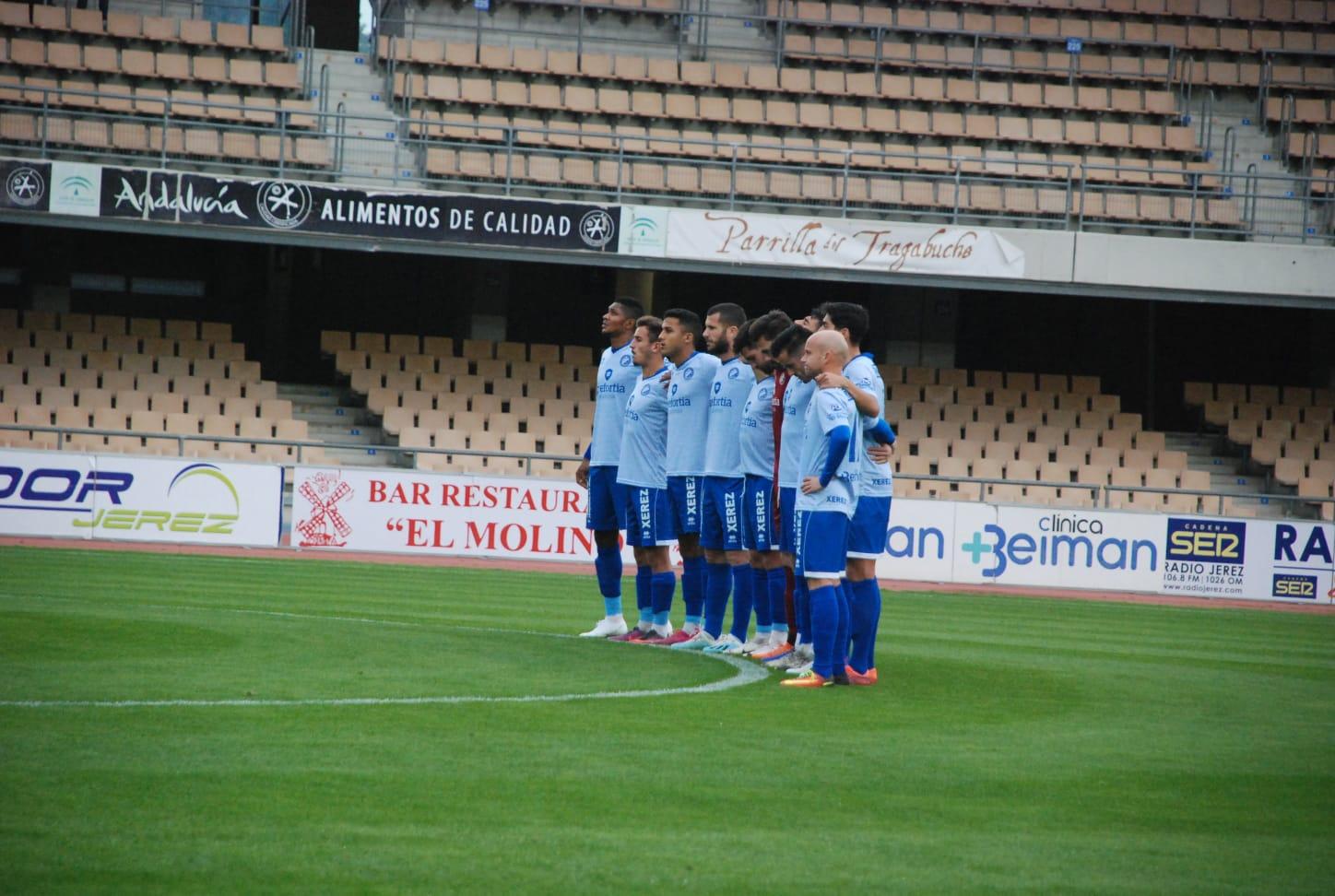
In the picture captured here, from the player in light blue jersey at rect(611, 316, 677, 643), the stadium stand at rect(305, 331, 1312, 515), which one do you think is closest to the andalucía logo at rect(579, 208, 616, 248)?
the stadium stand at rect(305, 331, 1312, 515)

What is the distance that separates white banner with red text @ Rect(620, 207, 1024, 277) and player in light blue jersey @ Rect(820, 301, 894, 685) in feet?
51.0

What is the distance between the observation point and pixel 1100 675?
406 inches

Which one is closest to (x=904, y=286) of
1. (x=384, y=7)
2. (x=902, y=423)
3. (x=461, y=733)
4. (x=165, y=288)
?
(x=902, y=423)

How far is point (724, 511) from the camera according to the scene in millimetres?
10500

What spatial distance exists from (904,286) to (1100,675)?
794 inches

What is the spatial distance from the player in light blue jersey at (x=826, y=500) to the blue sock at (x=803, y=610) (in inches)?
17.3

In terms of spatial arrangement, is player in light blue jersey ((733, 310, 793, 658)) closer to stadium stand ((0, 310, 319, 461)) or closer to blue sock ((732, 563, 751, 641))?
blue sock ((732, 563, 751, 641))

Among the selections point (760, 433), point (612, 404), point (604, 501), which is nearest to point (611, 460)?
point (604, 501)

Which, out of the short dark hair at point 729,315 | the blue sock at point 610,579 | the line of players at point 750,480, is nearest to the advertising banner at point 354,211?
the line of players at point 750,480

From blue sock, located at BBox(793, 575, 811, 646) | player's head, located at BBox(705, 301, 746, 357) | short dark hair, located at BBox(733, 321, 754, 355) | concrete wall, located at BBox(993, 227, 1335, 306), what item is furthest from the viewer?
concrete wall, located at BBox(993, 227, 1335, 306)

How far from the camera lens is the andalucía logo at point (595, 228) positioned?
2431 cm

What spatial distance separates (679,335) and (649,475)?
1074mm

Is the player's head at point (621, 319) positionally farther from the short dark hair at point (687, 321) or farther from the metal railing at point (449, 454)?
the metal railing at point (449, 454)

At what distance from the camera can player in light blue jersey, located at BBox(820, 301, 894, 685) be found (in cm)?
905
